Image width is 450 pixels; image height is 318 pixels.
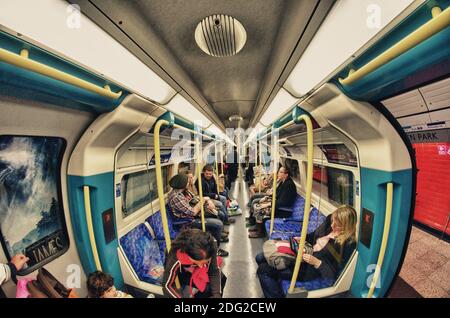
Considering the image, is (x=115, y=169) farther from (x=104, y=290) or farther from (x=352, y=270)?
(x=352, y=270)

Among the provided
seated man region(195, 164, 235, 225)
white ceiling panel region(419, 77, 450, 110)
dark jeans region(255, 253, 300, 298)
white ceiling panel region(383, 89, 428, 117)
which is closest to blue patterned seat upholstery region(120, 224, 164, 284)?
dark jeans region(255, 253, 300, 298)

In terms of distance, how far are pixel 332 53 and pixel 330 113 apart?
85cm

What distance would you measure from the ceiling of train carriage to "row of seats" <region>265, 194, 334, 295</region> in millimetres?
2145

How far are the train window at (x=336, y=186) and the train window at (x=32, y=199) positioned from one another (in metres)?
3.31

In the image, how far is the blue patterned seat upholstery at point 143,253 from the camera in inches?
102

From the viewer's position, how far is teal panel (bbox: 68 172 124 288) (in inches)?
80.5

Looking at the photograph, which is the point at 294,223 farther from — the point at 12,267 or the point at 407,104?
the point at 12,267

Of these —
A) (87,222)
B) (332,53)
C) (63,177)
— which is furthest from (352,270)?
(63,177)

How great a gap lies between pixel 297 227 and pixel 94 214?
3786 millimetres

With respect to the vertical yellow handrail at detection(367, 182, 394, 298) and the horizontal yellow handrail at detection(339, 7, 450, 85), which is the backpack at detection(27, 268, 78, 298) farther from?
the vertical yellow handrail at detection(367, 182, 394, 298)

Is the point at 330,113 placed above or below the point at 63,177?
above

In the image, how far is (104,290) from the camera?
70.7 inches

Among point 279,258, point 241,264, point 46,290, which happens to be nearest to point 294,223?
point 241,264
